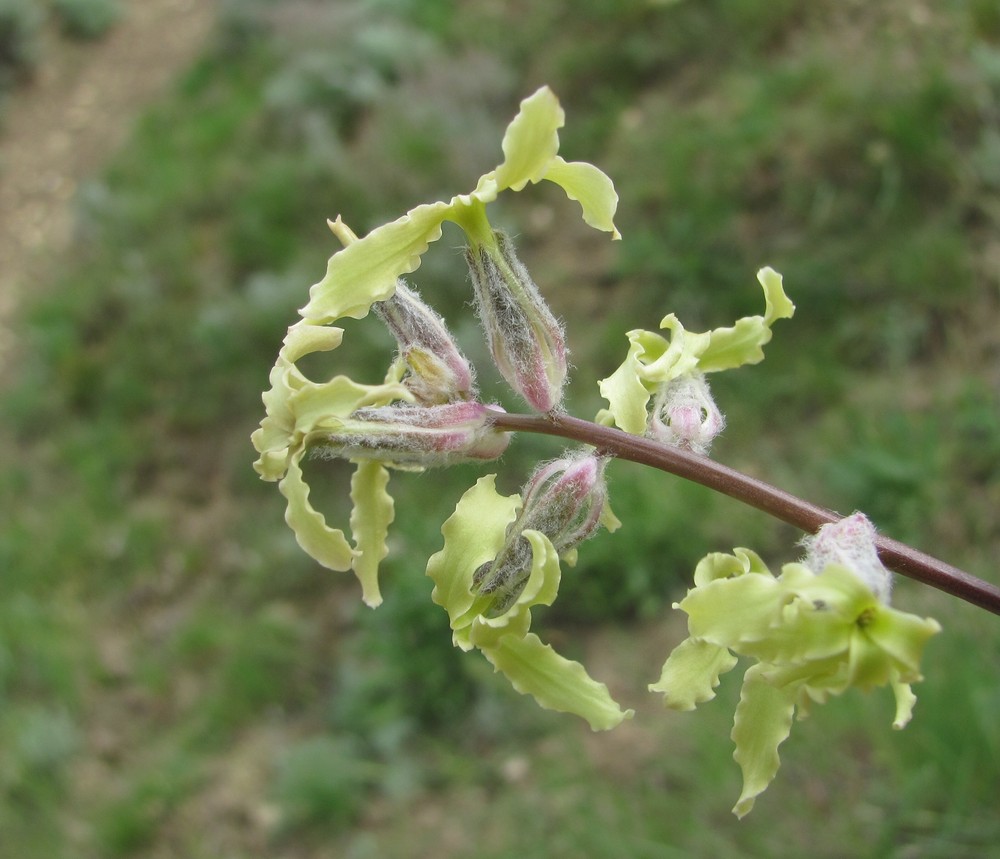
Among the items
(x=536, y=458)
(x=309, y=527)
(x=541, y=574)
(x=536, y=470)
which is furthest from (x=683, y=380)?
(x=536, y=458)

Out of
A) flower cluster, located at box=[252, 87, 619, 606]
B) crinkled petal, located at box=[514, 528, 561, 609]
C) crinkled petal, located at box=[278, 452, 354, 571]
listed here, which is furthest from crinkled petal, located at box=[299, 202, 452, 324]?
crinkled petal, located at box=[514, 528, 561, 609]

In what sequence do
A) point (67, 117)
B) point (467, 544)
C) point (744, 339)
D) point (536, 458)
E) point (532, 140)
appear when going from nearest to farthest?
point (532, 140), point (467, 544), point (744, 339), point (536, 458), point (67, 117)

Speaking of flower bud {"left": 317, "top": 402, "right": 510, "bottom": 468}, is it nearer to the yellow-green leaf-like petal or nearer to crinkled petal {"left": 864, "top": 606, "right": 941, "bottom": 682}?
the yellow-green leaf-like petal

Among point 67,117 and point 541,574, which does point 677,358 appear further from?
point 67,117

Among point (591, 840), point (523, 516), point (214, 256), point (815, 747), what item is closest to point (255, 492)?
point (214, 256)

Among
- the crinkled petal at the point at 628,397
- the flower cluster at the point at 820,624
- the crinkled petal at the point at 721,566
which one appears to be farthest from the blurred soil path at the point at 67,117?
the flower cluster at the point at 820,624

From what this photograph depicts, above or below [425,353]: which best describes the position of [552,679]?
below
